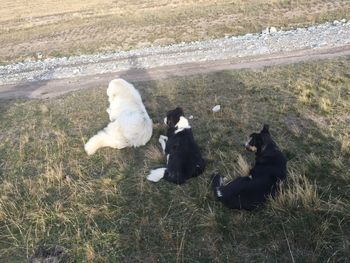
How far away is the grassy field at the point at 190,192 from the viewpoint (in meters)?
5.10

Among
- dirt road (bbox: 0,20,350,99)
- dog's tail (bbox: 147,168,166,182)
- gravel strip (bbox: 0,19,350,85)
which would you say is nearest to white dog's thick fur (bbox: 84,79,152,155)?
dog's tail (bbox: 147,168,166,182)

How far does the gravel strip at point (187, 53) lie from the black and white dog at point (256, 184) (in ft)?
37.3

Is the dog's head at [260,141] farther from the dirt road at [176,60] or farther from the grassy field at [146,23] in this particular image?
the grassy field at [146,23]

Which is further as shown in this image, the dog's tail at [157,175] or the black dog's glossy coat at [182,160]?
the dog's tail at [157,175]

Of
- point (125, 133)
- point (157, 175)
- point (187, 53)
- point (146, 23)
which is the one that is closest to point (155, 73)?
point (187, 53)

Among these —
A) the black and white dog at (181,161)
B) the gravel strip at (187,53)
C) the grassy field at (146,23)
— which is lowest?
the grassy field at (146,23)

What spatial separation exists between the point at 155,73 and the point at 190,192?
10.4 meters

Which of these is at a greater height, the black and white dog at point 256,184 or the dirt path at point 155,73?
the black and white dog at point 256,184

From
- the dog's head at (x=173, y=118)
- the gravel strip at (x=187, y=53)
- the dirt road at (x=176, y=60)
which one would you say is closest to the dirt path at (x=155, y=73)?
the dirt road at (x=176, y=60)

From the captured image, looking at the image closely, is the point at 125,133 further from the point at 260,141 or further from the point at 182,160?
the point at 260,141

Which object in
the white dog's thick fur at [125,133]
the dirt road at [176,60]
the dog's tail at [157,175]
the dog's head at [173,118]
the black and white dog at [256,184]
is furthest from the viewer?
the dirt road at [176,60]

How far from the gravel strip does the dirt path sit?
2.42ft

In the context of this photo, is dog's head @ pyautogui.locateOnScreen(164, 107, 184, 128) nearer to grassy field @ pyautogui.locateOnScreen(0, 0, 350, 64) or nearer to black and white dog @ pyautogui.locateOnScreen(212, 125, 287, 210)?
black and white dog @ pyautogui.locateOnScreen(212, 125, 287, 210)

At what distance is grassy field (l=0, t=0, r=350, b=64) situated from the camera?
79.7ft
